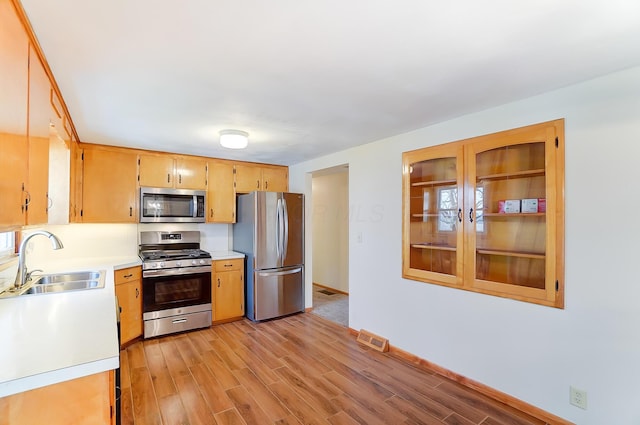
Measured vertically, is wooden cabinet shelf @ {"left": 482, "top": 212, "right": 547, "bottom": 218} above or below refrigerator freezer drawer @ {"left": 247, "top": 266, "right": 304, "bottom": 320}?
above

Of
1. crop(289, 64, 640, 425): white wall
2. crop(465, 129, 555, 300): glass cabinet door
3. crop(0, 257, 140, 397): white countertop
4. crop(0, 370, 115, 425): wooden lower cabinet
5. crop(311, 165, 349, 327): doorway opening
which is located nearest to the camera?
crop(0, 257, 140, 397): white countertop

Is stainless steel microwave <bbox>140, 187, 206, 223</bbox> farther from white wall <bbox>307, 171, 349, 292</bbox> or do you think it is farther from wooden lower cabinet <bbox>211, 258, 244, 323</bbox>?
white wall <bbox>307, 171, 349, 292</bbox>

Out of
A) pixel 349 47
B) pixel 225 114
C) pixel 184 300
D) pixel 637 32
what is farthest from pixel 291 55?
pixel 184 300

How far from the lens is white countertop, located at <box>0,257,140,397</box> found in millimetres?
927

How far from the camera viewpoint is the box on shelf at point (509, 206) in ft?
7.39

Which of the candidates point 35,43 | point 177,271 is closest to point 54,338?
point 35,43

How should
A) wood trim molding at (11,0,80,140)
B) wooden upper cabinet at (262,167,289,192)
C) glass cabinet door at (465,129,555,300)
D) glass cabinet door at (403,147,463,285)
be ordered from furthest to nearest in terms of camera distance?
wooden upper cabinet at (262,167,289,192) → glass cabinet door at (403,147,463,285) → glass cabinet door at (465,129,555,300) → wood trim molding at (11,0,80,140)

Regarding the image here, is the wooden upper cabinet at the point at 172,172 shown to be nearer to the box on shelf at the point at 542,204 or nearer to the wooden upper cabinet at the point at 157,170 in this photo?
the wooden upper cabinet at the point at 157,170

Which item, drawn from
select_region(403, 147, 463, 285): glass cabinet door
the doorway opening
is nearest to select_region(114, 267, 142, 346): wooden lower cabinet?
the doorway opening

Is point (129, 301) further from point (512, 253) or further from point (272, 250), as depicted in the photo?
point (512, 253)

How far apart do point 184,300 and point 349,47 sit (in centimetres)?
342

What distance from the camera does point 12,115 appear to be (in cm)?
110

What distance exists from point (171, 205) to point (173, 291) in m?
1.12

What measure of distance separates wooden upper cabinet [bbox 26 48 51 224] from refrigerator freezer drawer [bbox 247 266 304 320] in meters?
2.63
